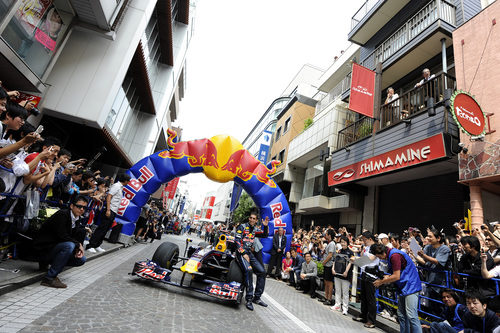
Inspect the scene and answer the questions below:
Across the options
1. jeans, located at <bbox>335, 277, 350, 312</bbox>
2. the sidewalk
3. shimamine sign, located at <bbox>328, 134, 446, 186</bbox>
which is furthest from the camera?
shimamine sign, located at <bbox>328, 134, 446, 186</bbox>

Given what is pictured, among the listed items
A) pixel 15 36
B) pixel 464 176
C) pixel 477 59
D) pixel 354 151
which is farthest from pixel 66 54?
pixel 477 59

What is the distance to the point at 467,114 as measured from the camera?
7.24m

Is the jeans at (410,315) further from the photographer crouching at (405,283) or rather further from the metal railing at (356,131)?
the metal railing at (356,131)

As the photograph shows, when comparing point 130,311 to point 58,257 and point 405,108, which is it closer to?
point 58,257

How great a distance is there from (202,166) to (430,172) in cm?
833

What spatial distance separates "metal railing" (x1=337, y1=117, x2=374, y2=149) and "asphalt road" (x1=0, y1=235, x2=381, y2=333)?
8835mm

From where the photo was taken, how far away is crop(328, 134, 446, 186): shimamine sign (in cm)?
804

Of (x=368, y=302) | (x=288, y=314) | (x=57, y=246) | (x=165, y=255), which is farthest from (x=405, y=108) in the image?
(x=57, y=246)

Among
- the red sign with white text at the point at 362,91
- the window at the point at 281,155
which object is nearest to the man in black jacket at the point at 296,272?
the red sign with white text at the point at 362,91

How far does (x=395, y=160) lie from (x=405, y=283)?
20.4 ft

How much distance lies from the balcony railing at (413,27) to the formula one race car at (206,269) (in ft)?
38.4

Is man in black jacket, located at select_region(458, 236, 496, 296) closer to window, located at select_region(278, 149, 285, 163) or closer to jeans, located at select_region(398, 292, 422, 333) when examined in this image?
jeans, located at select_region(398, 292, 422, 333)

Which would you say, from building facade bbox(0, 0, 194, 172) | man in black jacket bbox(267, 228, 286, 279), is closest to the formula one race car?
man in black jacket bbox(267, 228, 286, 279)

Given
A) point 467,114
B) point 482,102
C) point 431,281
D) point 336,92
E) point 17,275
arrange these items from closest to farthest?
point 17,275 → point 431,281 → point 467,114 → point 482,102 → point 336,92
